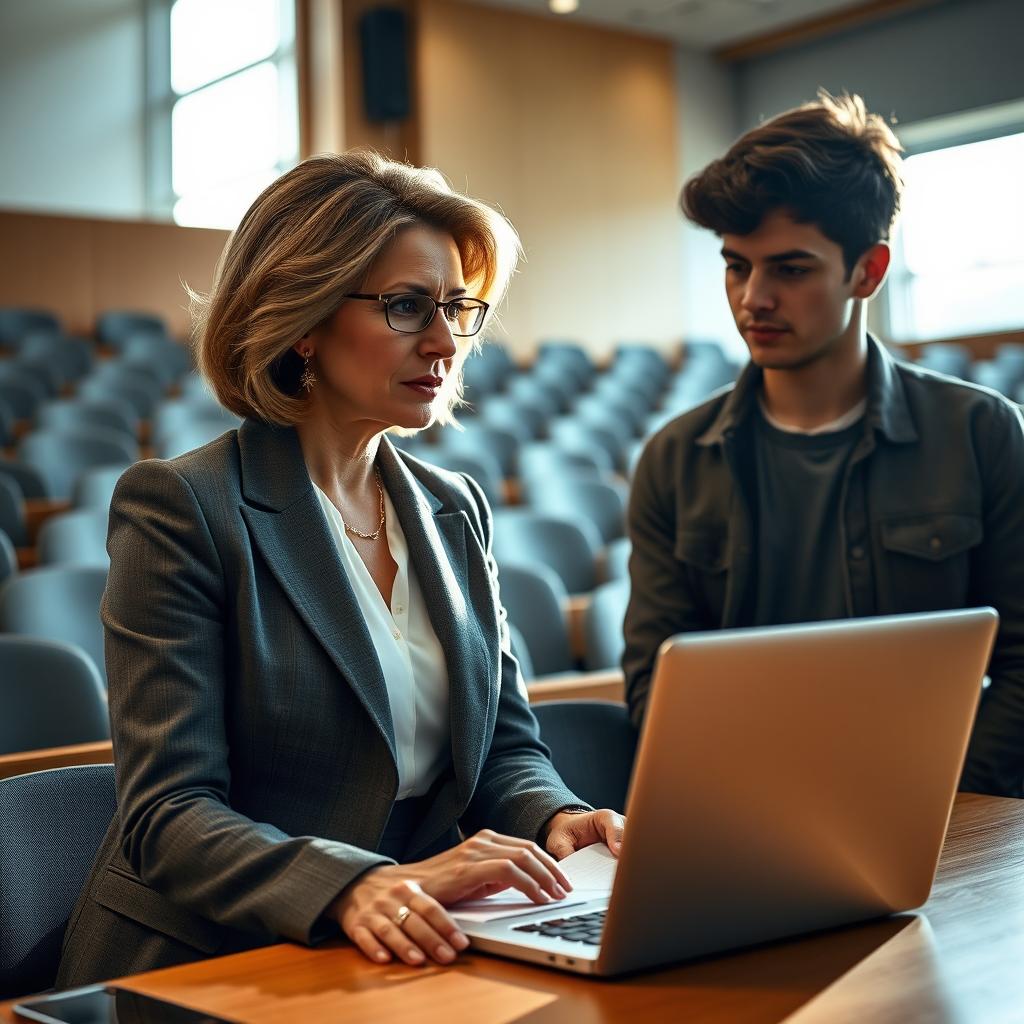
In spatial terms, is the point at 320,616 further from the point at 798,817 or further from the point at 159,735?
the point at 798,817

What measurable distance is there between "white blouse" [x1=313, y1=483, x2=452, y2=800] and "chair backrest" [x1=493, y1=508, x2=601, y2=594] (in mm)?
2521

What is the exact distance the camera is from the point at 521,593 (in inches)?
124

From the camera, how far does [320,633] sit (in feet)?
4.41

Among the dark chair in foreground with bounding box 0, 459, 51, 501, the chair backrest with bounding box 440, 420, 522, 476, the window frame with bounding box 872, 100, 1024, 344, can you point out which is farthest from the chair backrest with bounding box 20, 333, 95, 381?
the window frame with bounding box 872, 100, 1024, 344

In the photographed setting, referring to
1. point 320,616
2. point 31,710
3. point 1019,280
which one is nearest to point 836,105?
point 320,616

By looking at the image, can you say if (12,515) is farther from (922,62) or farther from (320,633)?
(922,62)

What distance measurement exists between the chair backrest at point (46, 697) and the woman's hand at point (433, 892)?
1.07 meters

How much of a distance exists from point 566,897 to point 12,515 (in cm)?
346

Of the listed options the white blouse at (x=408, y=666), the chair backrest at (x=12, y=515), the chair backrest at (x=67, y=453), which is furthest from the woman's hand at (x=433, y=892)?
the chair backrest at (x=67, y=453)

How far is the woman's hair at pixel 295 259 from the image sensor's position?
1448 millimetres

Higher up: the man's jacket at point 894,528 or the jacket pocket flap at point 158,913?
the man's jacket at point 894,528

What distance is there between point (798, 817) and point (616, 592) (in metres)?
2.16

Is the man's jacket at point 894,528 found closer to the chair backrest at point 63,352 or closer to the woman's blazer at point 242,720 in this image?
the woman's blazer at point 242,720

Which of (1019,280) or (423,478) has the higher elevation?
(1019,280)
